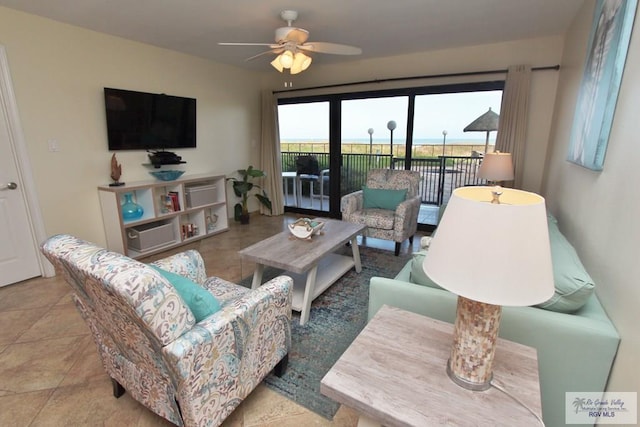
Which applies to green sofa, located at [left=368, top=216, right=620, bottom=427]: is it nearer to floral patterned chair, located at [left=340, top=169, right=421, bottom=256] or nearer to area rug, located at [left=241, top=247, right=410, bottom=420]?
area rug, located at [left=241, top=247, right=410, bottom=420]

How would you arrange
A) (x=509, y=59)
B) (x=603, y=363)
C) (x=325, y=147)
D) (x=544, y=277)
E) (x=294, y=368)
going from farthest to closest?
(x=325, y=147) → (x=509, y=59) → (x=294, y=368) → (x=603, y=363) → (x=544, y=277)

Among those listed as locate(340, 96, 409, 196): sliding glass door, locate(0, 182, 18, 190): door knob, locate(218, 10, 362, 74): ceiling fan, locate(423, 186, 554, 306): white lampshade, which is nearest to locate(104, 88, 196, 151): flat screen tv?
locate(0, 182, 18, 190): door knob

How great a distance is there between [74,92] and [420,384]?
3799mm

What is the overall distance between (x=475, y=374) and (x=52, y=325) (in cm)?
269

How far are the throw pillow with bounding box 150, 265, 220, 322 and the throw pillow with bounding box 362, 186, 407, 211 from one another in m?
2.75

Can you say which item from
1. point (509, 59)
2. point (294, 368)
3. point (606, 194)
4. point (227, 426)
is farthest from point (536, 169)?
point (227, 426)

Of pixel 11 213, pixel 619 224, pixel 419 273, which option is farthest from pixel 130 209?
pixel 619 224

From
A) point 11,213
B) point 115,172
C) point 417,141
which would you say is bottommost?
point 11,213

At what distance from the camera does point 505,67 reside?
3557 mm

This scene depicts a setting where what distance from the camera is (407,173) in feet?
12.5

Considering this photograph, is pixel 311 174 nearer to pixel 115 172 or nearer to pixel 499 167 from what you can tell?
pixel 115 172

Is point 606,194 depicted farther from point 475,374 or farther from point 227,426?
point 227,426

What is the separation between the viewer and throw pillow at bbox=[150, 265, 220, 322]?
4.05 feet

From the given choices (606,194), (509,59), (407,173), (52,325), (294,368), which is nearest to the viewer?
(606,194)
